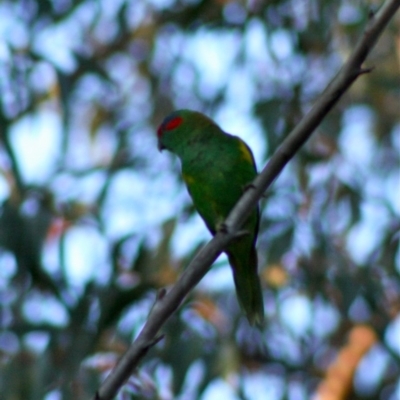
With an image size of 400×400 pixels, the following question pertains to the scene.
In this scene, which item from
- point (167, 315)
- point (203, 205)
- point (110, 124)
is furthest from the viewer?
point (110, 124)

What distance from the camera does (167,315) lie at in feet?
6.51

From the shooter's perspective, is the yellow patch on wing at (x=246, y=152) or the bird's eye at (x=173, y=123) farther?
the bird's eye at (x=173, y=123)

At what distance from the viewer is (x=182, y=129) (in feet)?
12.8

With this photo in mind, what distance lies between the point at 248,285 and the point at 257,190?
4.27 feet

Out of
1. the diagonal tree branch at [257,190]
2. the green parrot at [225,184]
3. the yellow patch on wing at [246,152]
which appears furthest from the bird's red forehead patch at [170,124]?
the diagonal tree branch at [257,190]

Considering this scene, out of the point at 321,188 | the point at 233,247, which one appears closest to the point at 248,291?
the point at 233,247

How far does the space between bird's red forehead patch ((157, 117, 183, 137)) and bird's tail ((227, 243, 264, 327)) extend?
0.80 m

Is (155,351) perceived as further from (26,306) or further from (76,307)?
(26,306)

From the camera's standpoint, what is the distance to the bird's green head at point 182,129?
3.81 metres

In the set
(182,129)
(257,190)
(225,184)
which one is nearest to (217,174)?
(225,184)

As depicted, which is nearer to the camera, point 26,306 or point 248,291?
point 248,291

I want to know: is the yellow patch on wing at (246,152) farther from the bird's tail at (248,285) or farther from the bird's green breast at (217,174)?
the bird's tail at (248,285)

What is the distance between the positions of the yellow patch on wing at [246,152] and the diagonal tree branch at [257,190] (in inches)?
56.7

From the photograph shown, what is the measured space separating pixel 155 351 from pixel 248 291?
107 cm
